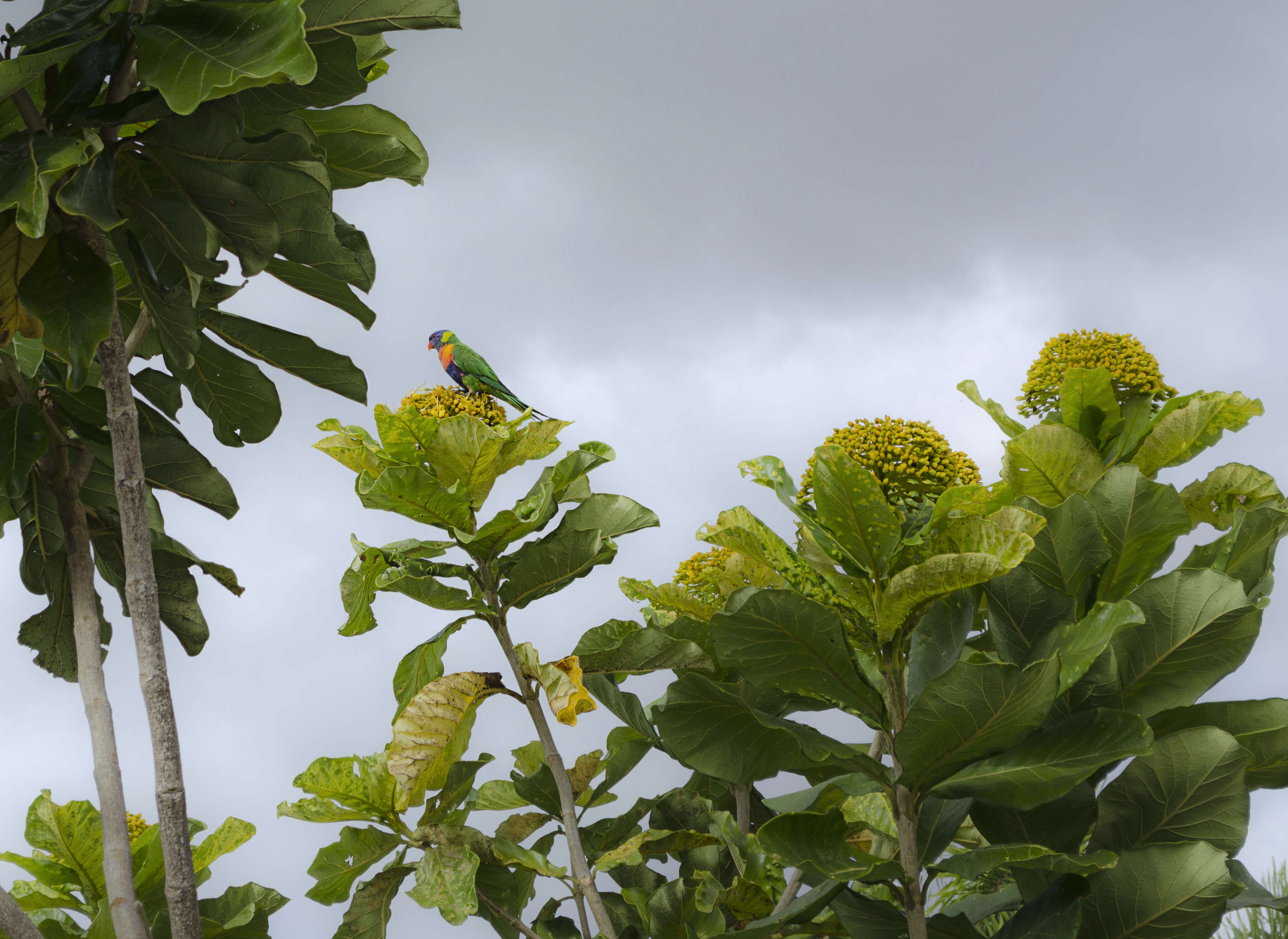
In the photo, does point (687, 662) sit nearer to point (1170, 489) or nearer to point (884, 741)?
point (884, 741)

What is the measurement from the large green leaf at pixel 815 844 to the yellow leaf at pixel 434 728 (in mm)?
607

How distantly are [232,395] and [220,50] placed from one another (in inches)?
38.8

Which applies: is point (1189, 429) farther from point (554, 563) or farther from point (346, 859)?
point (346, 859)

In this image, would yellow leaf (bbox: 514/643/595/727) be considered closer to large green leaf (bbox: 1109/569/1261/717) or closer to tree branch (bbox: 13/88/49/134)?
large green leaf (bbox: 1109/569/1261/717)

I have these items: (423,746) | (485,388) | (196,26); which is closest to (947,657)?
(423,746)

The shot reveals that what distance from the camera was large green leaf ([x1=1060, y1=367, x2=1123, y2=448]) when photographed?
7.09 ft

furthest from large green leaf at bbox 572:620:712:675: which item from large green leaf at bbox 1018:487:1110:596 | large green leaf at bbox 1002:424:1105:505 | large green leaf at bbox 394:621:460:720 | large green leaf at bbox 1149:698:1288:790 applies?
large green leaf at bbox 1149:698:1288:790

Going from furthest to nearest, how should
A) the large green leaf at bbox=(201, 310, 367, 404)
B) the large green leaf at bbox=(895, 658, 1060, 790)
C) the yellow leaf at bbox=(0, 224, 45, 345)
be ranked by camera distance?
1. the large green leaf at bbox=(201, 310, 367, 404)
2. the yellow leaf at bbox=(0, 224, 45, 345)
3. the large green leaf at bbox=(895, 658, 1060, 790)

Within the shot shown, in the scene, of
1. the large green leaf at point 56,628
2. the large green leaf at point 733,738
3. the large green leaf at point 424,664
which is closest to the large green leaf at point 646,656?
the large green leaf at point 733,738

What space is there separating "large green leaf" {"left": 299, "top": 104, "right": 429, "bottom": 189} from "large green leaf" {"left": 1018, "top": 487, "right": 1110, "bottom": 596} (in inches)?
58.1

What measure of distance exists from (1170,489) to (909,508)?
0.48 metres

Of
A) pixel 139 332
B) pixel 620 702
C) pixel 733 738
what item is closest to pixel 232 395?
pixel 139 332

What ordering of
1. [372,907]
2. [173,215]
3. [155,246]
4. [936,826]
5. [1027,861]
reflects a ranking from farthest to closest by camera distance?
1. [155,246]
2. [372,907]
3. [173,215]
4. [936,826]
5. [1027,861]

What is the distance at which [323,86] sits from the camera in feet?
6.61
